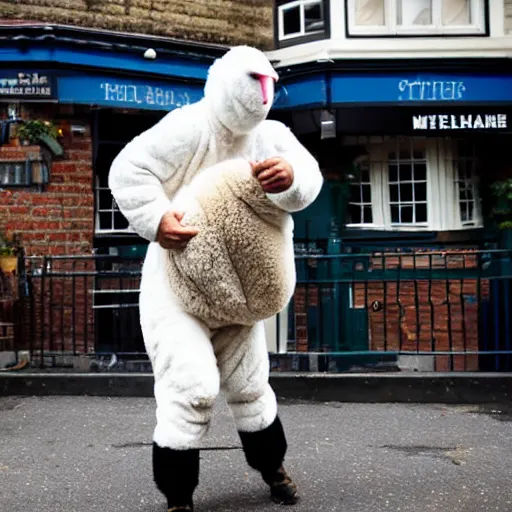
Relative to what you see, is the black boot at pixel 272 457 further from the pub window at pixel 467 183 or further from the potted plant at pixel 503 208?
the pub window at pixel 467 183

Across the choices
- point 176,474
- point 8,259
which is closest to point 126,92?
point 8,259

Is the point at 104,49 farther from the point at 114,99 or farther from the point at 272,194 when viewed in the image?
the point at 272,194

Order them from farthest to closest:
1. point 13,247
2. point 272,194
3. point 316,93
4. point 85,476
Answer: point 316,93, point 13,247, point 85,476, point 272,194

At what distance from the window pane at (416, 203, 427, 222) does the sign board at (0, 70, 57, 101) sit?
4030mm

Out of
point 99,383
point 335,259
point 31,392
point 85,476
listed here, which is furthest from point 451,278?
point 85,476

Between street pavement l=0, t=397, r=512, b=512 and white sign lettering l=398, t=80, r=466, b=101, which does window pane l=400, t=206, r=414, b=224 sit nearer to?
white sign lettering l=398, t=80, r=466, b=101

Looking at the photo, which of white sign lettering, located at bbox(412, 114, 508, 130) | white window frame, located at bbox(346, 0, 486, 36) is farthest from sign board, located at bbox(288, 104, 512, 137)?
white window frame, located at bbox(346, 0, 486, 36)

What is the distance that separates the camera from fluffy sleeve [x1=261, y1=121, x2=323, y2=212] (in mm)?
3650

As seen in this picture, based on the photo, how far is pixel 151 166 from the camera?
3.76 meters

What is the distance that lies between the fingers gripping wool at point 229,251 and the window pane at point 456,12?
7.32m

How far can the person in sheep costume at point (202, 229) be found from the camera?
12.0 feet

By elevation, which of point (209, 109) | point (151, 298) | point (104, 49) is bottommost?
point (151, 298)

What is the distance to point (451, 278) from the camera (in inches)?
307

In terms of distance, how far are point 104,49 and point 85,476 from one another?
18.3 feet
